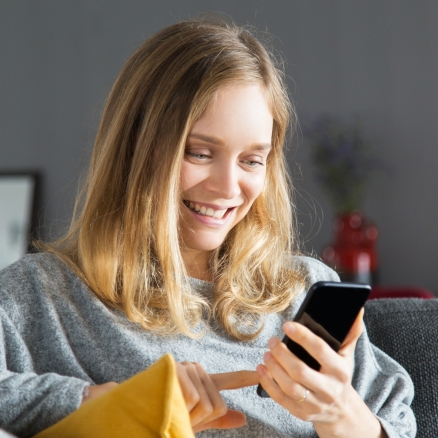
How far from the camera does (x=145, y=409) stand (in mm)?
746

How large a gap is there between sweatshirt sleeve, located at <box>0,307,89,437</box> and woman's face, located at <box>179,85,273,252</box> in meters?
0.40

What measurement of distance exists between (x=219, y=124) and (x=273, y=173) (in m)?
0.31

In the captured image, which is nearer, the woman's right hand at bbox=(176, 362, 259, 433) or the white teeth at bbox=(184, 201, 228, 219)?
the woman's right hand at bbox=(176, 362, 259, 433)

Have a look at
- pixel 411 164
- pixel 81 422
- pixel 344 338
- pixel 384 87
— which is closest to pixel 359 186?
pixel 411 164

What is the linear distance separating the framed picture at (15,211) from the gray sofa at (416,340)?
3205 millimetres

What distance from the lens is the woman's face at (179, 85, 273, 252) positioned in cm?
117

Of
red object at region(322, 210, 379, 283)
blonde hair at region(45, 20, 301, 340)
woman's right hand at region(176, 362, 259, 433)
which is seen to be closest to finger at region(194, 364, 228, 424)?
woman's right hand at region(176, 362, 259, 433)

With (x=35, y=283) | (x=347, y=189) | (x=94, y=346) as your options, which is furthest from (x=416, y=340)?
(x=347, y=189)


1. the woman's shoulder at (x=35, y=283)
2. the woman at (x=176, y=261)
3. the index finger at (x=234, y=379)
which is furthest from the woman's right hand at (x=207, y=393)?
the woman's shoulder at (x=35, y=283)

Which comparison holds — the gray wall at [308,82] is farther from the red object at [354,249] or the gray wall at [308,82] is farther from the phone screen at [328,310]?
the phone screen at [328,310]

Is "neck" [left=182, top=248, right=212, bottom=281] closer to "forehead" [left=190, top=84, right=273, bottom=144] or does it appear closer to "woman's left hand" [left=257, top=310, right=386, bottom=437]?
"forehead" [left=190, top=84, right=273, bottom=144]

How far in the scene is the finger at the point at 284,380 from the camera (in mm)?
896

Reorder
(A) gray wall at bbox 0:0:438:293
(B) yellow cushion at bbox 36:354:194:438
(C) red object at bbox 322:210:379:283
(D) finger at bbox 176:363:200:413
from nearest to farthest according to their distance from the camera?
(B) yellow cushion at bbox 36:354:194:438
(D) finger at bbox 176:363:200:413
(C) red object at bbox 322:210:379:283
(A) gray wall at bbox 0:0:438:293

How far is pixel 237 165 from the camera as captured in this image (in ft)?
3.99
